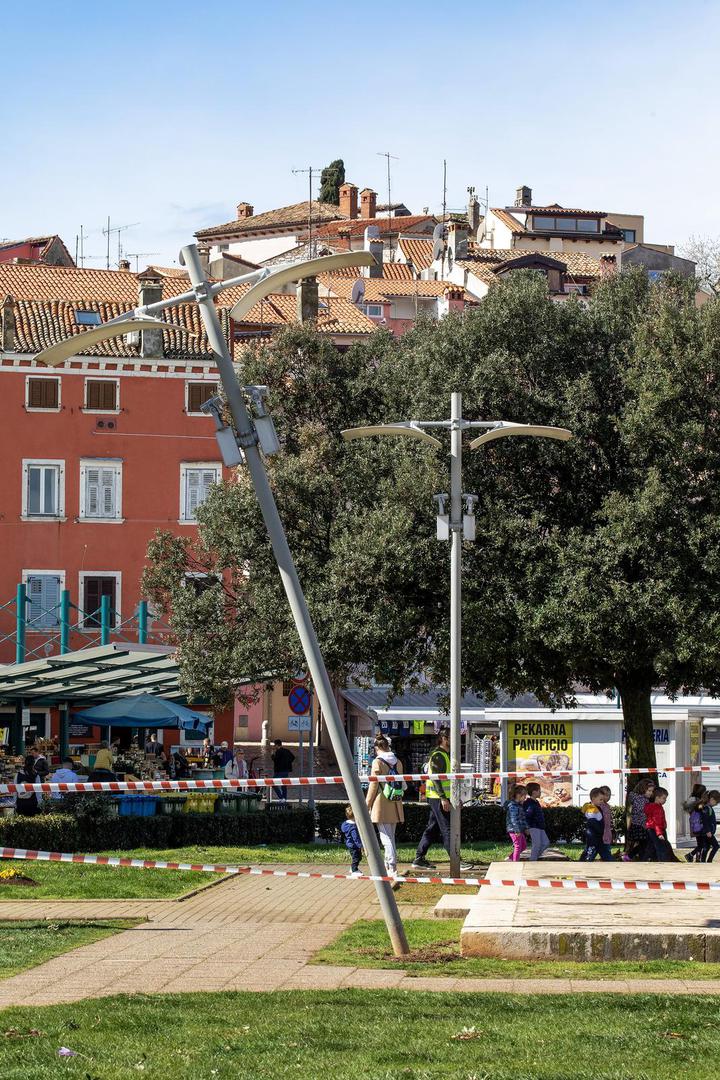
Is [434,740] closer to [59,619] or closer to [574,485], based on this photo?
[59,619]

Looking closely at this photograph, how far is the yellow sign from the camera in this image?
32.8m

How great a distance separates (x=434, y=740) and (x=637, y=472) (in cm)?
1800

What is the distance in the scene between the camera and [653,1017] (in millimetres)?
9695

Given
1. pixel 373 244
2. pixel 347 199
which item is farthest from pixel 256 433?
pixel 347 199

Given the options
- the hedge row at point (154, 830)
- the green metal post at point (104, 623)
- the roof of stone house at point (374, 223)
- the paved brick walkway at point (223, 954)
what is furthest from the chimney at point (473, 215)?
the paved brick walkway at point (223, 954)

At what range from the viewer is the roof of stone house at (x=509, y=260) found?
82125mm

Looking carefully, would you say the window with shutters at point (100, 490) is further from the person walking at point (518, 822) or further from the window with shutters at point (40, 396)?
the person walking at point (518, 822)

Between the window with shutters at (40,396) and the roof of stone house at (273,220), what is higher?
the roof of stone house at (273,220)

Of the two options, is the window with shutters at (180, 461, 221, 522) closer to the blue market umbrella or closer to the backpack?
the blue market umbrella

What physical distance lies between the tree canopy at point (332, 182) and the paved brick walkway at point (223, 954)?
100160 millimetres

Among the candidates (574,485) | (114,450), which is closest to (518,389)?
(574,485)

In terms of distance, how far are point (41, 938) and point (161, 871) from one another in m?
7.60

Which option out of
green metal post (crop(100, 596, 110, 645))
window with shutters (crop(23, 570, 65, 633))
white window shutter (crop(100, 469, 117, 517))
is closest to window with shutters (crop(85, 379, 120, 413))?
white window shutter (crop(100, 469, 117, 517))

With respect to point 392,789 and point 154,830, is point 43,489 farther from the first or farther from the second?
point 392,789
